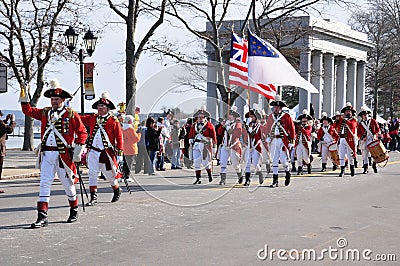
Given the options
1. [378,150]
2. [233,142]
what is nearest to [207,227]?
[233,142]

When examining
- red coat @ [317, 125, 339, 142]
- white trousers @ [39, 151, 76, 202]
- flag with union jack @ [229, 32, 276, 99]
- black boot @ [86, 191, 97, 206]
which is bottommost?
black boot @ [86, 191, 97, 206]

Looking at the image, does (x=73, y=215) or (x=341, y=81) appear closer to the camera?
(x=73, y=215)

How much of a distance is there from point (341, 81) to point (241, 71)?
45.7m

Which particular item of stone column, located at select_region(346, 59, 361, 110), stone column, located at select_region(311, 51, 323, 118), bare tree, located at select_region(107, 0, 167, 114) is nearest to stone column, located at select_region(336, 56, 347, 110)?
stone column, located at select_region(346, 59, 361, 110)

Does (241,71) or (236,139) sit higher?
(241,71)

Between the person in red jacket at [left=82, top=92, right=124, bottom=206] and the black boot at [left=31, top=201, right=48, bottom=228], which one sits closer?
the black boot at [left=31, top=201, right=48, bottom=228]

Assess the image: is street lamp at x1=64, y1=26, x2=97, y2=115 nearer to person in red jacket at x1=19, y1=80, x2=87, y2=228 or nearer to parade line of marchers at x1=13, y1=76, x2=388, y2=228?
parade line of marchers at x1=13, y1=76, x2=388, y2=228

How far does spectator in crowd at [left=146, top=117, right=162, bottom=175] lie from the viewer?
63.6ft

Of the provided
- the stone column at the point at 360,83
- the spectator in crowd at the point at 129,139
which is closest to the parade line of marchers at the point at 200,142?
the spectator in crowd at the point at 129,139

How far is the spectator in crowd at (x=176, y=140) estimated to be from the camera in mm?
22625

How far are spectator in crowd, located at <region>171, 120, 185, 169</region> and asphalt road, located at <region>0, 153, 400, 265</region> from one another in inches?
264

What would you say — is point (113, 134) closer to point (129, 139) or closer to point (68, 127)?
point (68, 127)

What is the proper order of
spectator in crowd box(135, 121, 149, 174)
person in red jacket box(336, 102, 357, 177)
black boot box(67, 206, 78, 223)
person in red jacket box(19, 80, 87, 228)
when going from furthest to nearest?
spectator in crowd box(135, 121, 149, 174) → person in red jacket box(336, 102, 357, 177) → black boot box(67, 206, 78, 223) → person in red jacket box(19, 80, 87, 228)

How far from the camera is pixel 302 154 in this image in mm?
20547
